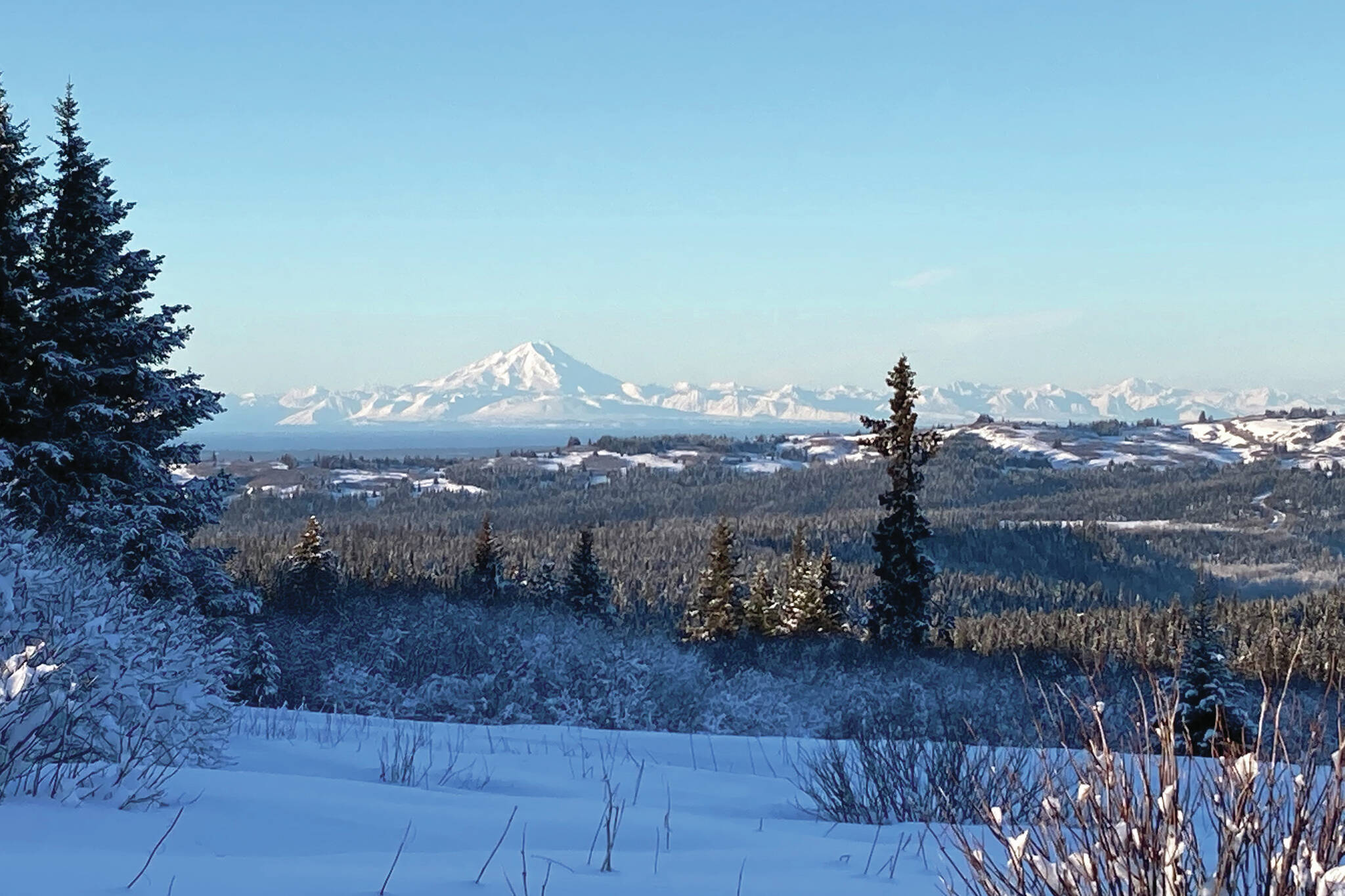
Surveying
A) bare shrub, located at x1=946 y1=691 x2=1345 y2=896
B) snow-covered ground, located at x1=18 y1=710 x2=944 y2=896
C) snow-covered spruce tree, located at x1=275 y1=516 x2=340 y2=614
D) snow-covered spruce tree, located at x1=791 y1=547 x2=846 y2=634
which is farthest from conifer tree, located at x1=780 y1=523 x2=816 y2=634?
bare shrub, located at x1=946 y1=691 x2=1345 y2=896

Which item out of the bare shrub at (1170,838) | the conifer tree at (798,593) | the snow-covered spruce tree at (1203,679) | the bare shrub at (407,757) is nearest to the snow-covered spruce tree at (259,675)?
the bare shrub at (407,757)

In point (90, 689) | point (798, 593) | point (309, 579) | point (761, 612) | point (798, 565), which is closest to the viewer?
point (90, 689)

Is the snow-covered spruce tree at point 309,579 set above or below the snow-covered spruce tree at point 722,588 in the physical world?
above

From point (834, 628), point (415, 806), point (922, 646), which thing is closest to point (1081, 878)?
point (415, 806)

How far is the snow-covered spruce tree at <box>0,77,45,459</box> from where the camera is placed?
14.5 metres

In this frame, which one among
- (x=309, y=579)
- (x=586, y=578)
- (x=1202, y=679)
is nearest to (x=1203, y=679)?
(x=1202, y=679)

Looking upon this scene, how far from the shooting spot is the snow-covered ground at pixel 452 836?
123 inches

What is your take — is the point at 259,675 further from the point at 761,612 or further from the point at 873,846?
the point at 761,612

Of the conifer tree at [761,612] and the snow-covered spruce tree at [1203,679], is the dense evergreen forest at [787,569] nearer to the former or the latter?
the conifer tree at [761,612]

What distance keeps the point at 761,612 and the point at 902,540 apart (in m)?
Result: 15.8

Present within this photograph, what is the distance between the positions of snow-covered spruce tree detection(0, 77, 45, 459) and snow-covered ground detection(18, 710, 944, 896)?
385 inches

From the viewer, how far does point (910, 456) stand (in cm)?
3041

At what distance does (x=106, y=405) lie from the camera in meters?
15.1

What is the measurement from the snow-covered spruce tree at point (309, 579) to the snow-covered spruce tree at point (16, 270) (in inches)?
275
